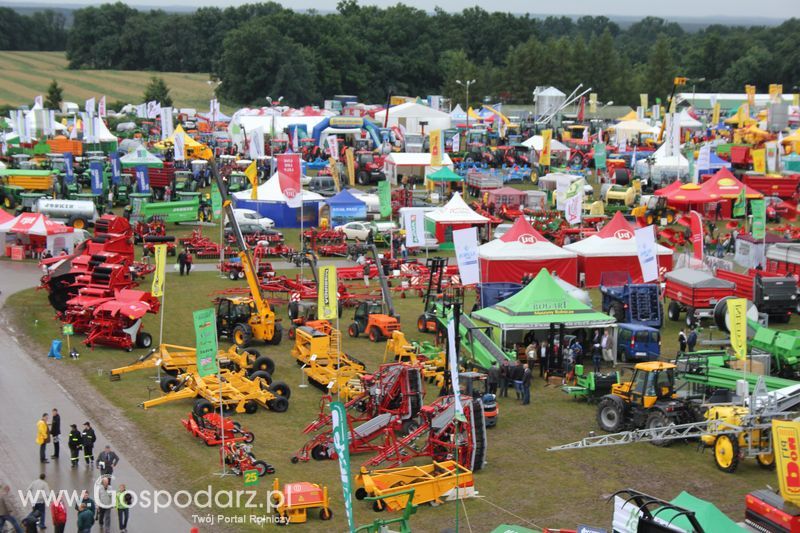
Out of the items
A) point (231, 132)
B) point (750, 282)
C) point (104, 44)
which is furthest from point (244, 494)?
point (104, 44)

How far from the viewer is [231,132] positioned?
66.8 metres

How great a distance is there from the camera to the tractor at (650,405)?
1964 cm

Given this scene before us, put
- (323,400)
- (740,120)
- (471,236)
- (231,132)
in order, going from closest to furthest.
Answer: (323,400) < (471,236) < (231,132) < (740,120)

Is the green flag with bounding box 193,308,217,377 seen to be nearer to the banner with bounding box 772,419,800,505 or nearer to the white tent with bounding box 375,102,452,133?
the banner with bounding box 772,419,800,505

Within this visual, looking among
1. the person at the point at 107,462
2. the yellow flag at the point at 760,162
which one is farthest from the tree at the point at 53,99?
the person at the point at 107,462

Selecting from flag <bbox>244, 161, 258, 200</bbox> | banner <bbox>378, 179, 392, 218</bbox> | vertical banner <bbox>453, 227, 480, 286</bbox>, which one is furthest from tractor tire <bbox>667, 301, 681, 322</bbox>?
flag <bbox>244, 161, 258, 200</bbox>

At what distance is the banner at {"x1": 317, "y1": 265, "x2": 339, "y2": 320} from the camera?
2389 centimetres

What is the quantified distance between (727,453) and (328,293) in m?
9.38

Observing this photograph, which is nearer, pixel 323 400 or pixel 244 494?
pixel 244 494

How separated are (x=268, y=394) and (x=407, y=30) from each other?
10628cm

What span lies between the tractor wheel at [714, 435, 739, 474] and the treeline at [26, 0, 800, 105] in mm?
87679

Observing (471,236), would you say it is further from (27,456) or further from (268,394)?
(27,456)

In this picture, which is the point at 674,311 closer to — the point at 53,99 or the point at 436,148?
the point at 436,148

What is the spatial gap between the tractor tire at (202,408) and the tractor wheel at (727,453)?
912 centimetres
